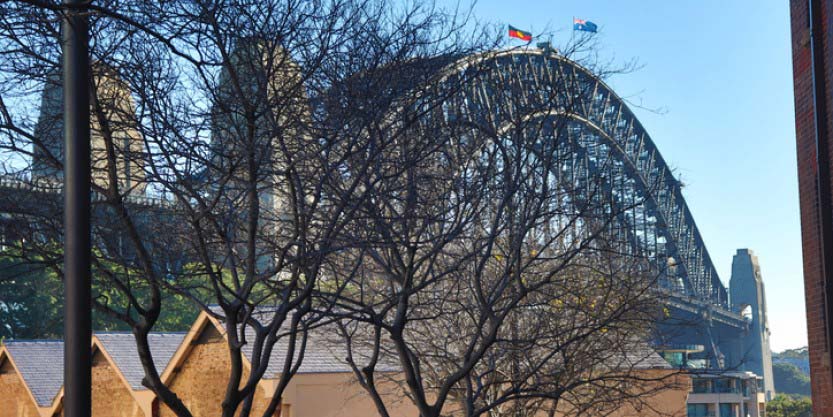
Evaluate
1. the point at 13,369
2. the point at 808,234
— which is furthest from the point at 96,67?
the point at 13,369

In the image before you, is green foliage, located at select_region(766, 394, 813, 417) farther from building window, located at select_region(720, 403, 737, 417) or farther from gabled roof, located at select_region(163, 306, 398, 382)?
gabled roof, located at select_region(163, 306, 398, 382)

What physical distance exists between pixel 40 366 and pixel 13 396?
313cm

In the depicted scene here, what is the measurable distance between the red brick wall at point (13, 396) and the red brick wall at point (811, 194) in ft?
107

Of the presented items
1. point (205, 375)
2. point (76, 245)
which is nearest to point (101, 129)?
point (76, 245)

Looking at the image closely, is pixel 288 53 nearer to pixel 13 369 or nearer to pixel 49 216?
pixel 49 216

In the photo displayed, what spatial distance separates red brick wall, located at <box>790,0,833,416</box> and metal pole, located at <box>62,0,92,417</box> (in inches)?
425

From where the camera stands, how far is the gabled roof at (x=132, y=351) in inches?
1316

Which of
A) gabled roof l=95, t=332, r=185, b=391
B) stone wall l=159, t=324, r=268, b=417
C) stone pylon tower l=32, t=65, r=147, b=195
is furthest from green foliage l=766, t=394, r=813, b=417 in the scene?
stone pylon tower l=32, t=65, r=147, b=195

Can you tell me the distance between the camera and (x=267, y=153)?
11.6 meters

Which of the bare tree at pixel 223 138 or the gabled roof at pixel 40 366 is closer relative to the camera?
the bare tree at pixel 223 138

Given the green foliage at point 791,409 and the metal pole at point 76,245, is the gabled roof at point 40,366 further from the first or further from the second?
the green foliage at point 791,409

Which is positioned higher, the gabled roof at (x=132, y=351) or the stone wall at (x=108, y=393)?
the gabled roof at (x=132, y=351)

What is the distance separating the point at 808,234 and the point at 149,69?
9.10 metres

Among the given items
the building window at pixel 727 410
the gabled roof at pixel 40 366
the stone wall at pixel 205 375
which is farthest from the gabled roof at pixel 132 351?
the building window at pixel 727 410
